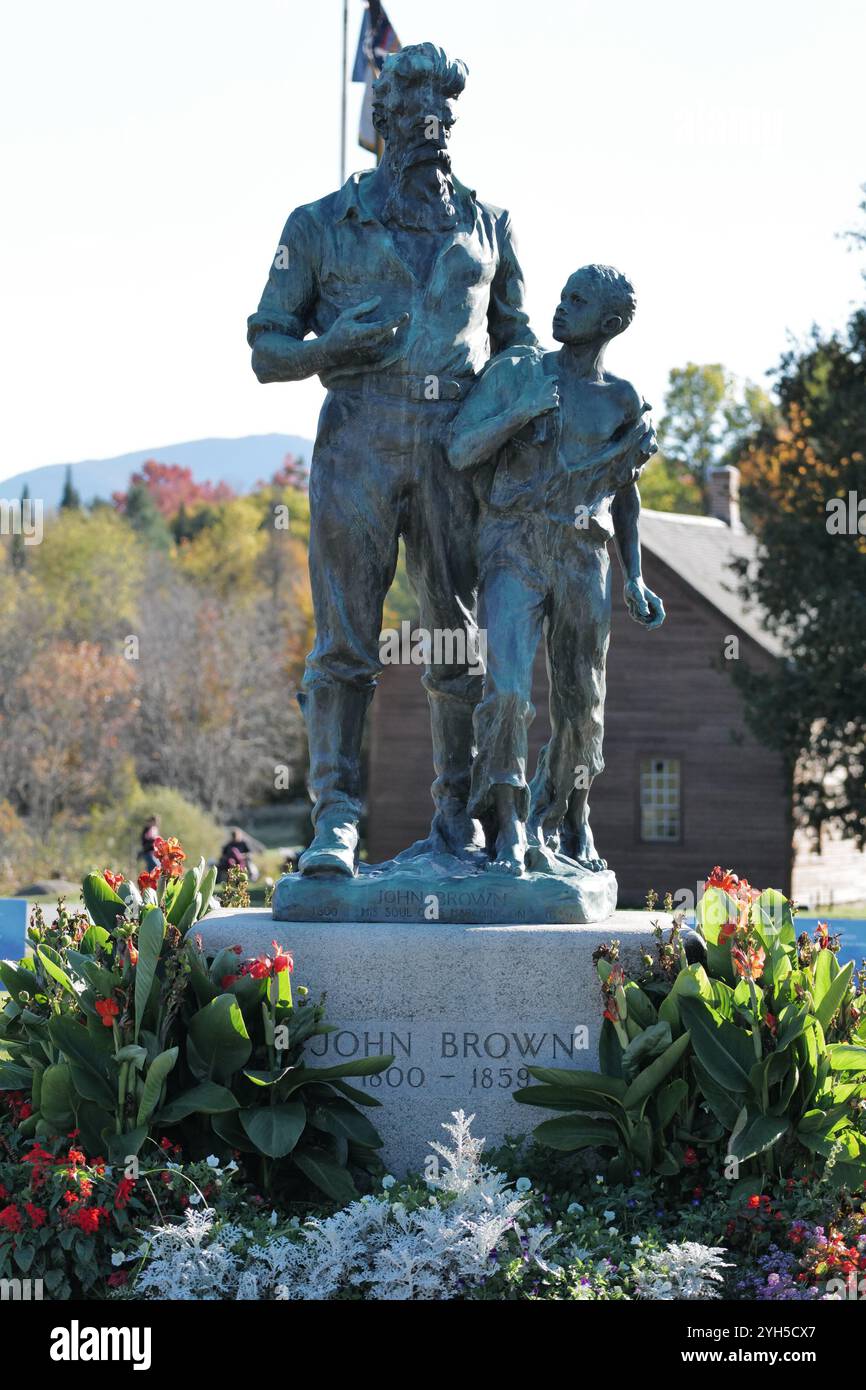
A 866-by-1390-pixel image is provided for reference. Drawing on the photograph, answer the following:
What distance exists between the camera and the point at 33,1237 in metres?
5.98

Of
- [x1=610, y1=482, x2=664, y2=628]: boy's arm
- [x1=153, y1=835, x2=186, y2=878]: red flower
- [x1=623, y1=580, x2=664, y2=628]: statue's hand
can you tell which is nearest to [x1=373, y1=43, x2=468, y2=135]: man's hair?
[x1=610, y1=482, x2=664, y2=628]: boy's arm

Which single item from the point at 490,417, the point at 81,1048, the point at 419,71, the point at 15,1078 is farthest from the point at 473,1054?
the point at 419,71

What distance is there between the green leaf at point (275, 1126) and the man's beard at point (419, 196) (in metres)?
3.64

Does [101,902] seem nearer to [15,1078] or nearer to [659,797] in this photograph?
[15,1078]

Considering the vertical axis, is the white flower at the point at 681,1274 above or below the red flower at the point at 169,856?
below

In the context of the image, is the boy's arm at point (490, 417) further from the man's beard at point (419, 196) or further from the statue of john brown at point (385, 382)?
the man's beard at point (419, 196)

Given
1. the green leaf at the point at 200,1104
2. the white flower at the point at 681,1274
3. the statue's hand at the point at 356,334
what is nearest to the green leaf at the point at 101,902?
the green leaf at the point at 200,1104

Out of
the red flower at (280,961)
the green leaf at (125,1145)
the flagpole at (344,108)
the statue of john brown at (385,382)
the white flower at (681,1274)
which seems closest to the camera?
the white flower at (681,1274)

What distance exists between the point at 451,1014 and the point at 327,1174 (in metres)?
0.78

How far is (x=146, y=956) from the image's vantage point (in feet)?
21.0

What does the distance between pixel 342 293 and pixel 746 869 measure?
1023 inches

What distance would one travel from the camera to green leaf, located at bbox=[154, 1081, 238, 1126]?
6.25m

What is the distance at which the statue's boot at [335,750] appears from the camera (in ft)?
24.1

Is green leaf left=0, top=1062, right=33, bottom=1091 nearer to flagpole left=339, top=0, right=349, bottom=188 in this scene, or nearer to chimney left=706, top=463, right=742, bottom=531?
flagpole left=339, top=0, right=349, bottom=188
